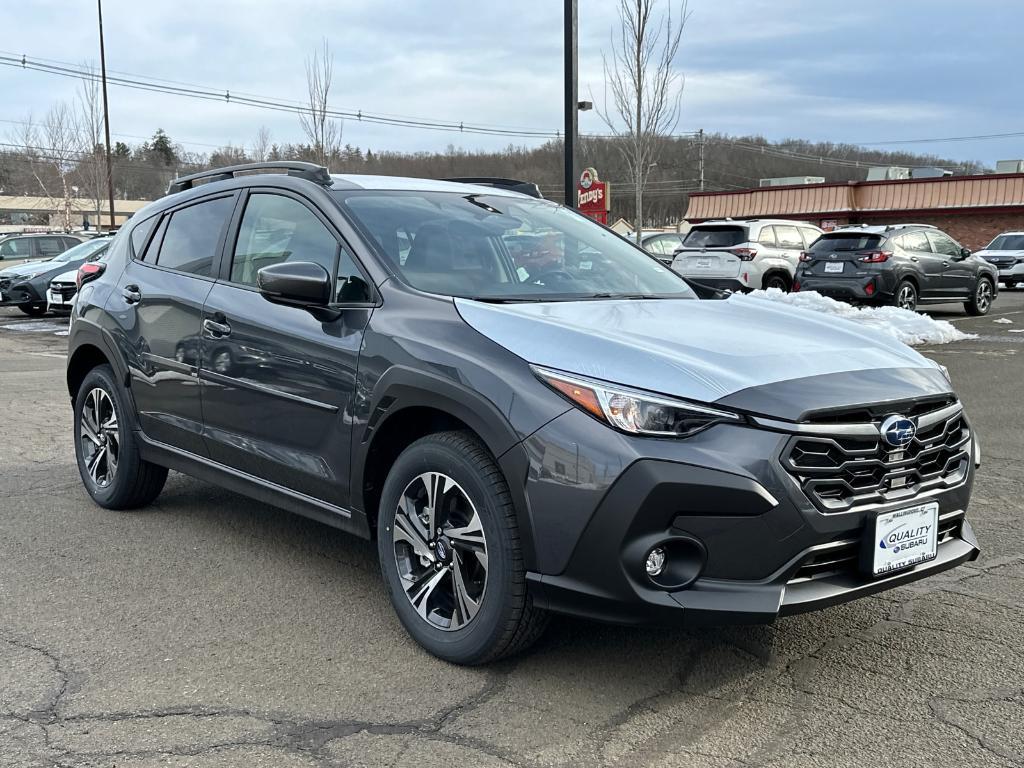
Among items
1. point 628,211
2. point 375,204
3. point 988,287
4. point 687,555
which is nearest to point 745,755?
point 687,555

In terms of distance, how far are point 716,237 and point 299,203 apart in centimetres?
1499

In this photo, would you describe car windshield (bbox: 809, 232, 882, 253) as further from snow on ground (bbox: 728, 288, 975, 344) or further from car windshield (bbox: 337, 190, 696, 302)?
car windshield (bbox: 337, 190, 696, 302)

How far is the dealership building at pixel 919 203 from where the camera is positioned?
37.8 m

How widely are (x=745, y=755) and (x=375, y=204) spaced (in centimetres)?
258

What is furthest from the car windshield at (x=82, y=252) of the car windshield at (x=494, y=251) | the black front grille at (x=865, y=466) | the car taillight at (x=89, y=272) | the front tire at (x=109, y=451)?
the black front grille at (x=865, y=466)

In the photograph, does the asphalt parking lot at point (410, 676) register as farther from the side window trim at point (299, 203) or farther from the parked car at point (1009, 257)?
the parked car at point (1009, 257)

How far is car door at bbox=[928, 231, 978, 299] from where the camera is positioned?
17828 millimetres

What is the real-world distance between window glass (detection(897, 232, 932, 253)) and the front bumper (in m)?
15.5

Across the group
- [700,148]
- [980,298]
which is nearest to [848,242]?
[980,298]

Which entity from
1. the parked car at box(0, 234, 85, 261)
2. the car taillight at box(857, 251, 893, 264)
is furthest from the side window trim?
the parked car at box(0, 234, 85, 261)

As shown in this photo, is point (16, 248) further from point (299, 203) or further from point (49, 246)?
point (299, 203)

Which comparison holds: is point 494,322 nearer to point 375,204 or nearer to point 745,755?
point 375,204

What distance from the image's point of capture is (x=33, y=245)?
83.9 ft

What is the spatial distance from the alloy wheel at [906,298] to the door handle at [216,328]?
14587mm
